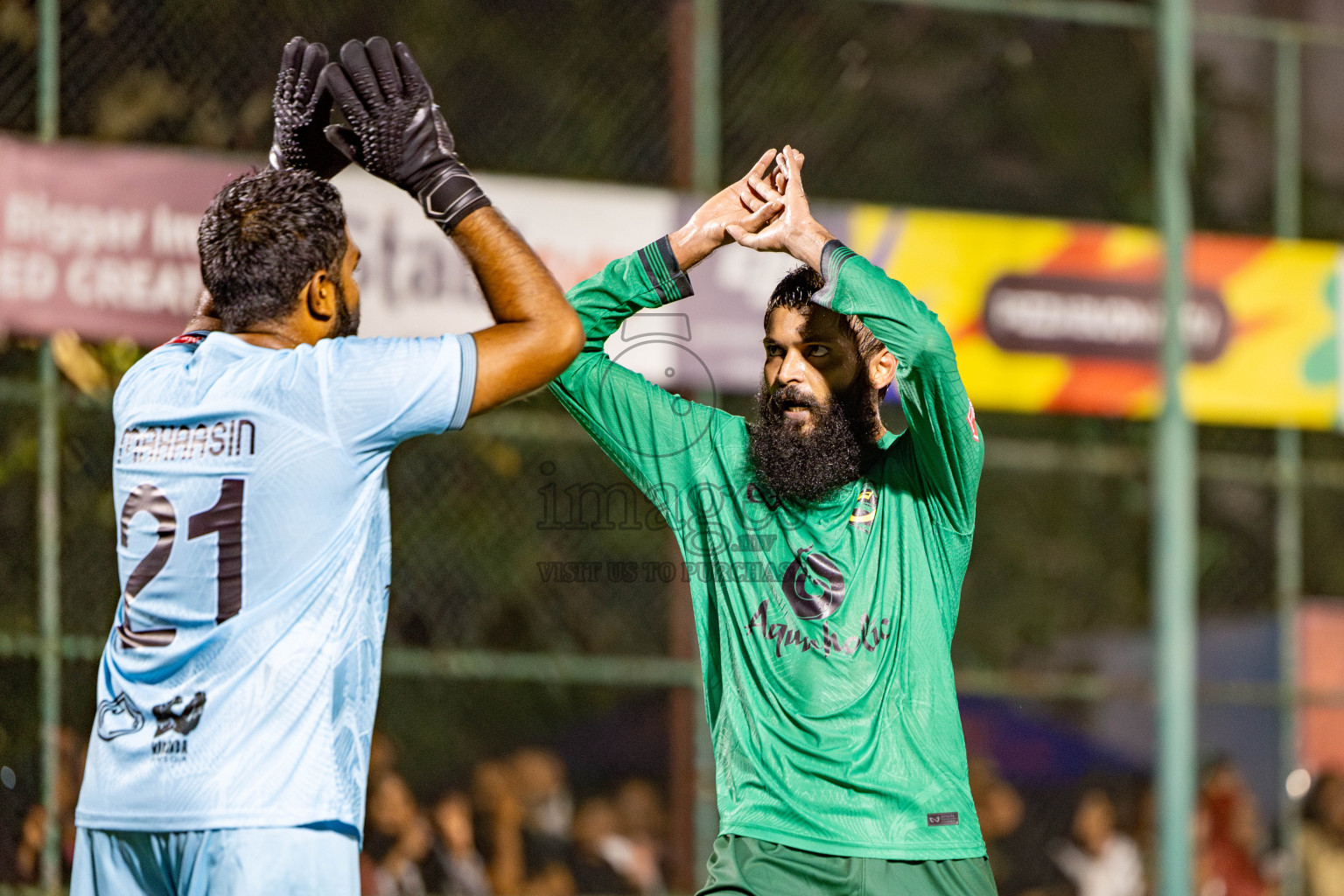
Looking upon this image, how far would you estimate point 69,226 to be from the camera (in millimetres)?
7625

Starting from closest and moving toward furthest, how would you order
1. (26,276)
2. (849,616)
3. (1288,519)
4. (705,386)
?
(849,616), (26,276), (705,386), (1288,519)

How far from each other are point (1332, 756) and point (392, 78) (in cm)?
807

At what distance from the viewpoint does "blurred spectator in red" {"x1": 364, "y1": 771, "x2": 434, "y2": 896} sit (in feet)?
26.0

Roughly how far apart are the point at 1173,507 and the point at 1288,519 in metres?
1.43

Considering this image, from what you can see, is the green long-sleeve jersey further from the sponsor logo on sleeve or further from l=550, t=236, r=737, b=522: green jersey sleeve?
the sponsor logo on sleeve

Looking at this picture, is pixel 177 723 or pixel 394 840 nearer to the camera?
pixel 177 723

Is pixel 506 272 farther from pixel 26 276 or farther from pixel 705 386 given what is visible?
pixel 705 386

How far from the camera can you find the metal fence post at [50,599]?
23.2ft

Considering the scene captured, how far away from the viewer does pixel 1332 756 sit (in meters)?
9.70

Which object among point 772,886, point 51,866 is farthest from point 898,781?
point 51,866

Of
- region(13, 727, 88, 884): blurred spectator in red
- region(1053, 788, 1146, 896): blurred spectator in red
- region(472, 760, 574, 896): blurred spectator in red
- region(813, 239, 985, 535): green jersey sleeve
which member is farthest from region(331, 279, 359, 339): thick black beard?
region(1053, 788, 1146, 896): blurred spectator in red

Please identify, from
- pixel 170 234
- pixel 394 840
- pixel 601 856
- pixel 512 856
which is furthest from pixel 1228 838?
pixel 170 234

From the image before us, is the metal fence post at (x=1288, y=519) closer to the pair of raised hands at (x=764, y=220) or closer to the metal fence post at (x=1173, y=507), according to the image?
the metal fence post at (x=1173, y=507)

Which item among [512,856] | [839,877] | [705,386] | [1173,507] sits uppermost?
[705,386]
